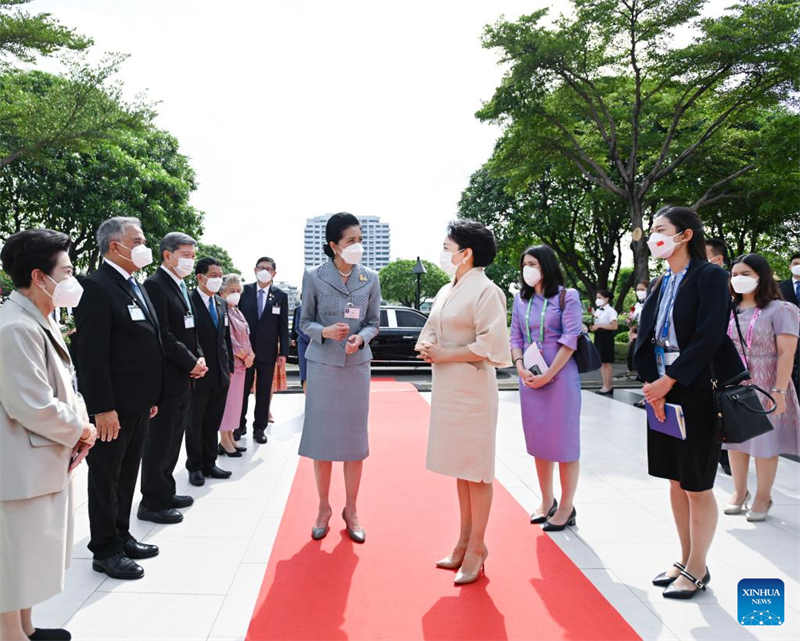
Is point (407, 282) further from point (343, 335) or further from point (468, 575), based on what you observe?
point (468, 575)

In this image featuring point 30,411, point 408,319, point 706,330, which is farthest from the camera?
point 408,319

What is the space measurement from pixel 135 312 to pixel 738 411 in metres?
3.04

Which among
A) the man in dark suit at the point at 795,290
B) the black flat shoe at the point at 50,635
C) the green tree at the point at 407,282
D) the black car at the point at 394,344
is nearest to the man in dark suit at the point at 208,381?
the black flat shoe at the point at 50,635

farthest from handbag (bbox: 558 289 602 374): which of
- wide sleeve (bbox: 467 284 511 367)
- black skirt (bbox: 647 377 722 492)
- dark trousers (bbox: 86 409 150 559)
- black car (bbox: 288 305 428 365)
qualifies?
black car (bbox: 288 305 428 365)

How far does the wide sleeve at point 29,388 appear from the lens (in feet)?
6.78

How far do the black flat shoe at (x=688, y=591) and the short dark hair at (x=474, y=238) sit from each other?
1.80m

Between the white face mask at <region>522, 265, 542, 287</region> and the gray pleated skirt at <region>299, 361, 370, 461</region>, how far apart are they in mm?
1204

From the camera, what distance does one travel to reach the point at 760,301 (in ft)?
12.5

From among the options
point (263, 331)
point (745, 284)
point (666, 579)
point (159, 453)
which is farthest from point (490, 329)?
point (263, 331)

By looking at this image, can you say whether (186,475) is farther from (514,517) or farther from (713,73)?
(713,73)

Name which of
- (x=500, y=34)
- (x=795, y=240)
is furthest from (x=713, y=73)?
(x=795, y=240)

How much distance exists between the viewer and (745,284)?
3781 millimetres

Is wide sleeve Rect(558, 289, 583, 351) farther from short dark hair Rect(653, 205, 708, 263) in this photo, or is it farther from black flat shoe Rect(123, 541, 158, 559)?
black flat shoe Rect(123, 541, 158, 559)

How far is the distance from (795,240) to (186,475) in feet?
72.6
